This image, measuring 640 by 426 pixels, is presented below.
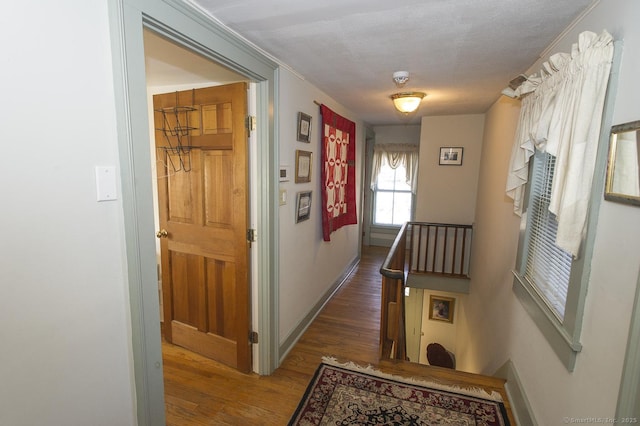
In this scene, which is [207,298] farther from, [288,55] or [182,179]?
[288,55]

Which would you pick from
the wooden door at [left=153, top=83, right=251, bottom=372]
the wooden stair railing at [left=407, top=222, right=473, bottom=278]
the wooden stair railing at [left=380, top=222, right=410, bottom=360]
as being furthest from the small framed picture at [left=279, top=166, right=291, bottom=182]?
Result: the wooden stair railing at [left=407, top=222, right=473, bottom=278]

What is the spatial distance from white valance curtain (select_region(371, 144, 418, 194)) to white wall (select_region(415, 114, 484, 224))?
1.19 m

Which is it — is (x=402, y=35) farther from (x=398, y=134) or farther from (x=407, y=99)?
→ (x=398, y=134)

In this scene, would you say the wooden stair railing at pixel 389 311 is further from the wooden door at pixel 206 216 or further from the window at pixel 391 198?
the window at pixel 391 198

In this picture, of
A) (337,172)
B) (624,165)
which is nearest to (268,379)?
(337,172)

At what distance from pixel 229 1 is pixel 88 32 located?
0.64 metres

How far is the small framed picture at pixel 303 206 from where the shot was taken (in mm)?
2699

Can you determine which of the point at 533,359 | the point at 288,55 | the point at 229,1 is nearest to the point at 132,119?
the point at 229,1

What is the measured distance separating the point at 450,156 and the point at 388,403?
3.68m

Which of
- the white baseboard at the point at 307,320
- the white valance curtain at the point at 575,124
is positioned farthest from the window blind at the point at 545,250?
the white baseboard at the point at 307,320

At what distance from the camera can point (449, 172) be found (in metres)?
4.63

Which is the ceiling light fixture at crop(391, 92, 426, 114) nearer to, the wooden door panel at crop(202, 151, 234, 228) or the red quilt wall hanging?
the red quilt wall hanging

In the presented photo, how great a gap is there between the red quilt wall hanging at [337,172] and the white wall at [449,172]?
1291 millimetres

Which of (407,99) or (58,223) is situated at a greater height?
(407,99)
